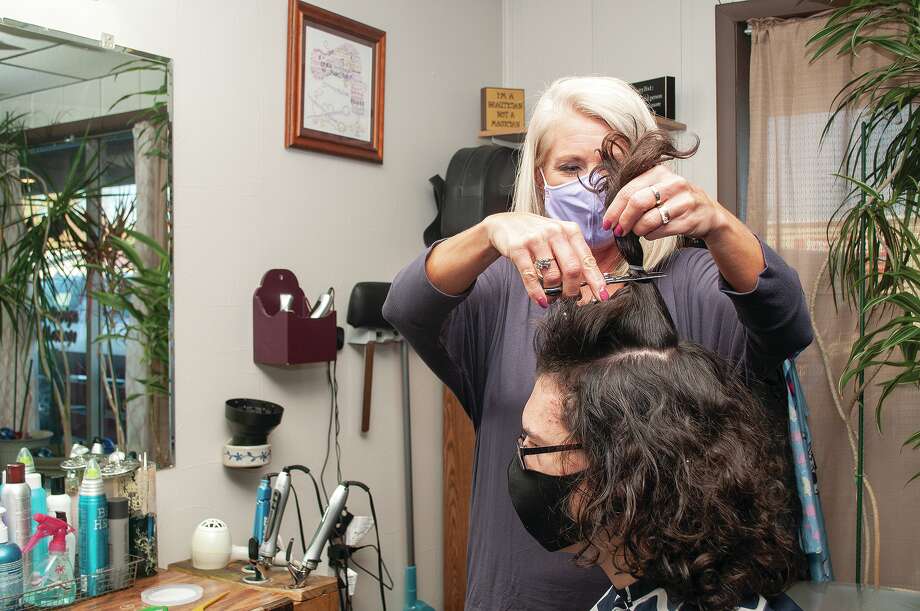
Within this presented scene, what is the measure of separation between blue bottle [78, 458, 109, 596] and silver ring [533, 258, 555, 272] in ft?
5.10

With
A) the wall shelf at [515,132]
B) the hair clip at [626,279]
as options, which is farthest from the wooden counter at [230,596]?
the wall shelf at [515,132]

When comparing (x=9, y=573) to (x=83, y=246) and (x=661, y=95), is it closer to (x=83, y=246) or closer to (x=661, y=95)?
(x=83, y=246)

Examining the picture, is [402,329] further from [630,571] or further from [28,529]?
[28,529]

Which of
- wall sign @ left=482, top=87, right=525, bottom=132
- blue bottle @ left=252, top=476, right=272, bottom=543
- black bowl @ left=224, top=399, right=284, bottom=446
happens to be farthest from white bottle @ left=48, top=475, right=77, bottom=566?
wall sign @ left=482, top=87, right=525, bottom=132

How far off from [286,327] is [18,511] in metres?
1.00

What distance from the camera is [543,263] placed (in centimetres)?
113

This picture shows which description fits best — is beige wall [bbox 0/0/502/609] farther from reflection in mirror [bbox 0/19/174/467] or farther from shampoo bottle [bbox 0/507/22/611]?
shampoo bottle [bbox 0/507/22/611]

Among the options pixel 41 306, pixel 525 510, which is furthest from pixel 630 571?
pixel 41 306

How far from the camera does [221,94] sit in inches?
112

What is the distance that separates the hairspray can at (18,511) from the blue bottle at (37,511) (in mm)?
16

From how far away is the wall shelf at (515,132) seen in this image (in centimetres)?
353

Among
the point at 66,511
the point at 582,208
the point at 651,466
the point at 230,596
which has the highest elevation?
the point at 582,208

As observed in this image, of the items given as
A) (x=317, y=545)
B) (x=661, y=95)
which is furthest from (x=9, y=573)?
(x=661, y=95)

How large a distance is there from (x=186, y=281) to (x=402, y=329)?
151 centimetres
